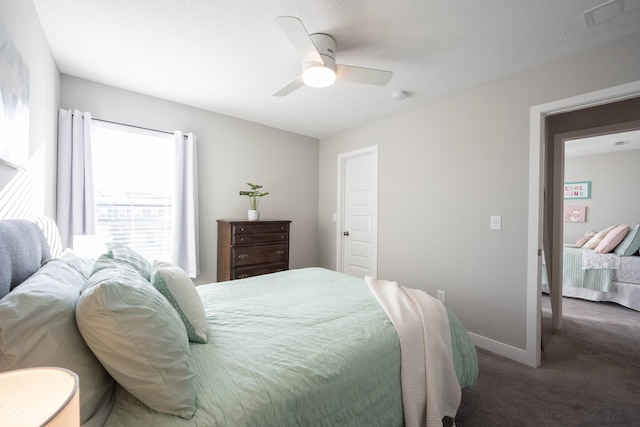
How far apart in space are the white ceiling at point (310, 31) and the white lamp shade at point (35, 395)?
1.93m

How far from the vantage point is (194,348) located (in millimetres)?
1187

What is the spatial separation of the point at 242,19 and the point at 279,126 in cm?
220

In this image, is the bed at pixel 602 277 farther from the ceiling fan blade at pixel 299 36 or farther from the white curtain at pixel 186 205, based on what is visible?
the white curtain at pixel 186 205

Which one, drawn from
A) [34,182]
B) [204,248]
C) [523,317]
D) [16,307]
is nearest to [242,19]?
[34,182]

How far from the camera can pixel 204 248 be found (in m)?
3.41

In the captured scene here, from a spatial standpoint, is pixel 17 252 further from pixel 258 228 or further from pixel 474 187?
pixel 474 187

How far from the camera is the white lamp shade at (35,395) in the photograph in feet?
1.56

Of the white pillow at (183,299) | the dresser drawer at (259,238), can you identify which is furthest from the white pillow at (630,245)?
the white pillow at (183,299)

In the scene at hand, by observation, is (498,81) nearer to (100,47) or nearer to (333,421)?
(333,421)

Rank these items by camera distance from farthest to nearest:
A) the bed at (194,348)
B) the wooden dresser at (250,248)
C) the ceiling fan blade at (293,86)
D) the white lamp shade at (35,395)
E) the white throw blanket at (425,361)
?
the wooden dresser at (250,248), the ceiling fan blade at (293,86), the white throw blanket at (425,361), the bed at (194,348), the white lamp shade at (35,395)

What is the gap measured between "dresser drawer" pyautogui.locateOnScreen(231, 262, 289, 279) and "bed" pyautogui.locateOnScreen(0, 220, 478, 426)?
5.05ft

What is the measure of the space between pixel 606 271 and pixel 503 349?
2736mm

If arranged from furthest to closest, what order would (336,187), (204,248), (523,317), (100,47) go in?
1. (336,187)
2. (204,248)
3. (523,317)
4. (100,47)

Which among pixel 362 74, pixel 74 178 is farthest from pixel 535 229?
pixel 74 178
